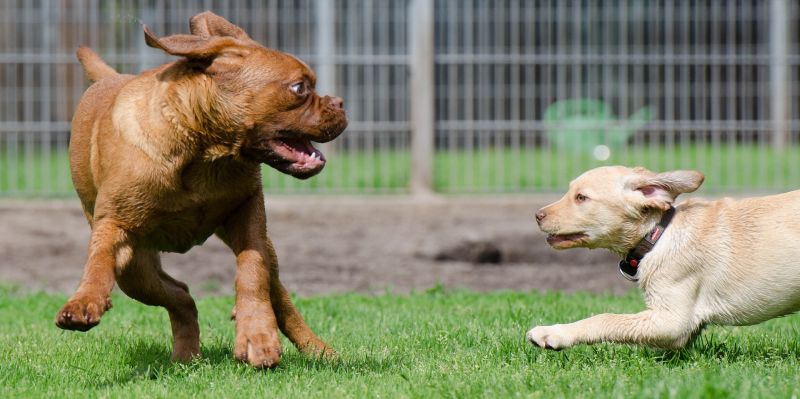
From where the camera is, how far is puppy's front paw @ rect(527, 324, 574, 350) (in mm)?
4918

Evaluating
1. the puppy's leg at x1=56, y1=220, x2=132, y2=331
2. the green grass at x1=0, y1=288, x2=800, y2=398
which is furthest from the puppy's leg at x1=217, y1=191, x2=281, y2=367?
the puppy's leg at x1=56, y1=220, x2=132, y2=331

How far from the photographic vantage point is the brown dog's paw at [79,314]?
14.3 ft

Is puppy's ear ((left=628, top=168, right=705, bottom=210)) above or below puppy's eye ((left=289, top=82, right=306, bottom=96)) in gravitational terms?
below

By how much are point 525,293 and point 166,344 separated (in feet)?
9.33

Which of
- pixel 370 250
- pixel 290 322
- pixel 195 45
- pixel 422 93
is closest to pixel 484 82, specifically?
pixel 422 93

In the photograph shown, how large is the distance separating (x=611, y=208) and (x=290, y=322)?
1.62m

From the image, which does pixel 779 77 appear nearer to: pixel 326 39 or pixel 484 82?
pixel 484 82

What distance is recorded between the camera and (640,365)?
4.85m

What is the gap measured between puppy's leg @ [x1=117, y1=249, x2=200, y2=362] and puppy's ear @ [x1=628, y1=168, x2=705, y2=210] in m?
2.20

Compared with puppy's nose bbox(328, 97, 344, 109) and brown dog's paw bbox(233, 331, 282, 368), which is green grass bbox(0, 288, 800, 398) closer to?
brown dog's paw bbox(233, 331, 282, 368)

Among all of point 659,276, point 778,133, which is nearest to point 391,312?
point 659,276

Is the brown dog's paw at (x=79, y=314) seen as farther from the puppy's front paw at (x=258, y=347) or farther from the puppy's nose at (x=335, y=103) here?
the puppy's nose at (x=335, y=103)

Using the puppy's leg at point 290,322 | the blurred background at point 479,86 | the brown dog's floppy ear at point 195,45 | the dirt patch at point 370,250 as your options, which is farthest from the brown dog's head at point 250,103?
the blurred background at point 479,86

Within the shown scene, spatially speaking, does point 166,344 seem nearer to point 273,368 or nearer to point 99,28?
point 273,368
